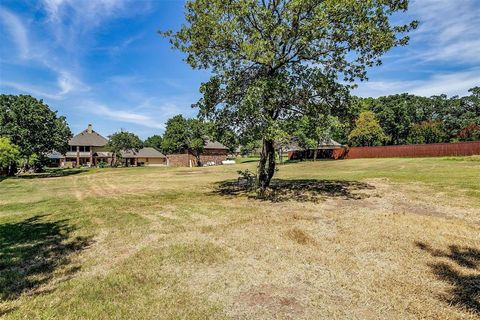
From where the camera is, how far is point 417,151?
147ft

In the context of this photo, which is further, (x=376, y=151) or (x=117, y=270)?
(x=376, y=151)

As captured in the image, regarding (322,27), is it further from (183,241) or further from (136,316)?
(136,316)

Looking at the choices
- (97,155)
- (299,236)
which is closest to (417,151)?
(299,236)

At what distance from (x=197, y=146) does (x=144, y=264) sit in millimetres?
57067

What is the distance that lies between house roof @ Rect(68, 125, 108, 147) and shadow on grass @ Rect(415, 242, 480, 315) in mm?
81777

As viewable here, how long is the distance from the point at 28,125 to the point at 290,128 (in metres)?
39.3

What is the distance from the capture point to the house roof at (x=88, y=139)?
2948 inches

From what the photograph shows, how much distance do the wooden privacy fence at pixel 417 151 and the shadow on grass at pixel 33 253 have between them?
47.0 m

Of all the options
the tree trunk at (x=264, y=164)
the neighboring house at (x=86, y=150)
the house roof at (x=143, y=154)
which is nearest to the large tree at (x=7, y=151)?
the tree trunk at (x=264, y=164)

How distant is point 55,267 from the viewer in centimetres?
596

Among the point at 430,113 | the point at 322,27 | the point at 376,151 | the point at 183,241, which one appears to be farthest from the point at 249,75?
the point at 430,113

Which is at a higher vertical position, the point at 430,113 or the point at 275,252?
the point at 430,113

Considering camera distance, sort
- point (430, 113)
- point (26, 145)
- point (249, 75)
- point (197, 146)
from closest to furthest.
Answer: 1. point (249, 75)
2. point (26, 145)
3. point (197, 146)
4. point (430, 113)

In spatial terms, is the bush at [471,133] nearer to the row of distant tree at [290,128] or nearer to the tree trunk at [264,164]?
the row of distant tree at [290,128]
